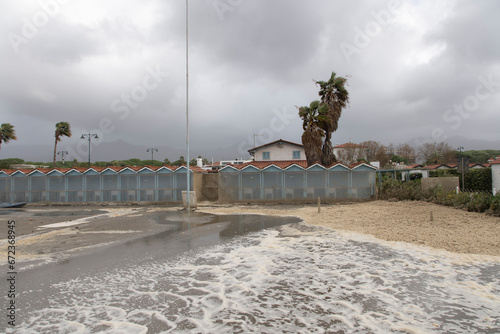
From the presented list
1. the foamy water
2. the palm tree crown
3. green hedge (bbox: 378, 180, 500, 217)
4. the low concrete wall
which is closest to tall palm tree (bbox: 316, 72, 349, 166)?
the palm tree crown

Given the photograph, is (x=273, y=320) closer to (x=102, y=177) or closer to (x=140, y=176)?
(x=140, y=176)

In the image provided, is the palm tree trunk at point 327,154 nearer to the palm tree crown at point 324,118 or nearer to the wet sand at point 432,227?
the palm tree crown at point 324,118

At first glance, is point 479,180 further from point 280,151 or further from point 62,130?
point 62,130

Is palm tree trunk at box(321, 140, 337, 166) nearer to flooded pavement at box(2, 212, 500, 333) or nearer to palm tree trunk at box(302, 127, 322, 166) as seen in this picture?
palm tree trunk at box(302, 127, 322, 166)

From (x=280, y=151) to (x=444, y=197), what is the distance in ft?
71.7

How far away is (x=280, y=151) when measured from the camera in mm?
38688

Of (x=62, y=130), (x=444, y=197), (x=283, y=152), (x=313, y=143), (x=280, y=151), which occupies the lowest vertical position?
(x=444, y=197)

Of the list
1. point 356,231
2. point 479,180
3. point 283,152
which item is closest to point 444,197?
point 356,231

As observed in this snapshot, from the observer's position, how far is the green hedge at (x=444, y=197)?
14805 mm

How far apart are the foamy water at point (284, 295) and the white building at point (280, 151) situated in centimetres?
3041

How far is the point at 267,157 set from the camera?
128 feet

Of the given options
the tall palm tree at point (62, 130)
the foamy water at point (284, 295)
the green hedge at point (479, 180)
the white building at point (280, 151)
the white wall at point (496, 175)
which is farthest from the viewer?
the tall palm tree at point (62, 130)

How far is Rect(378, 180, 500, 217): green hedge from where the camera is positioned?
48.6 feet

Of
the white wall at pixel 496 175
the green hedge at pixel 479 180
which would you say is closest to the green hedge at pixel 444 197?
the white wall at pixel 496 175
